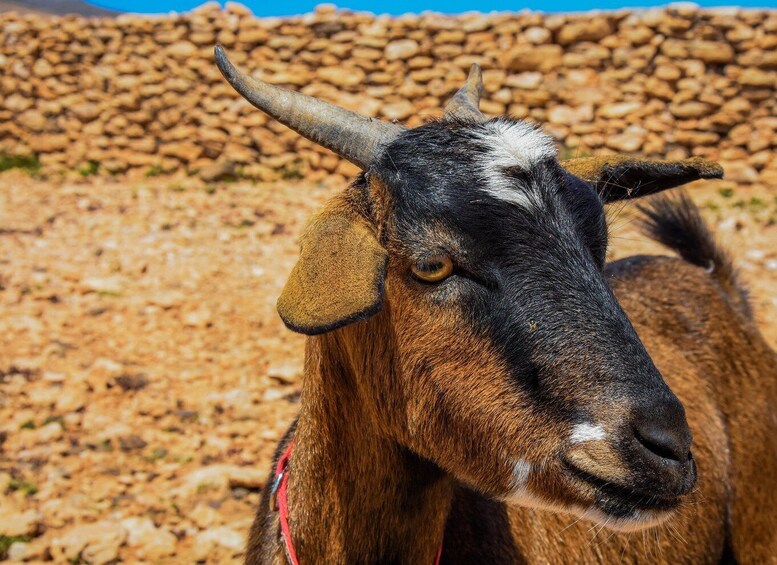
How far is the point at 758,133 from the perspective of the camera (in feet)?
40.1

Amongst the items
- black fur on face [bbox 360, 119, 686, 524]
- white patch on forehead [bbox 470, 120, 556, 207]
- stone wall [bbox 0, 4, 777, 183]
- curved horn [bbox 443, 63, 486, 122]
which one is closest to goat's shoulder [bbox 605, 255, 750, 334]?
curved horn [bbox 443, 63, 486, 122]

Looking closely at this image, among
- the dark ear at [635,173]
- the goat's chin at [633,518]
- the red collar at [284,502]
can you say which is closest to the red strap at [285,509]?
the red collar at [284,502]

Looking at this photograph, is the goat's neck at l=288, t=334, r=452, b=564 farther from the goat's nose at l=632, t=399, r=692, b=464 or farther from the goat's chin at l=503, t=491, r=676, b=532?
the goat's nose at l=632, t=399, r=692, b=464

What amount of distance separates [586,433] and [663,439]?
0.18 m

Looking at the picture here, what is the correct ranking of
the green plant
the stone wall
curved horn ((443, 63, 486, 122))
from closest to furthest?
1. curved horn ((443, 63, 486, 122))
2. the green plant
3. the stone wall

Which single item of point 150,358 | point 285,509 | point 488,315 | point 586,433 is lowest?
point 150,358

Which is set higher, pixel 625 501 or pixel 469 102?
pixel 469 102

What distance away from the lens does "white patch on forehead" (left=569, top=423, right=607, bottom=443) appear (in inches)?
78.7

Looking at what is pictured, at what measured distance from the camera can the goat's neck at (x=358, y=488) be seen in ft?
8.25

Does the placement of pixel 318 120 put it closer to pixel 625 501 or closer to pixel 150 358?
pixel 625 501

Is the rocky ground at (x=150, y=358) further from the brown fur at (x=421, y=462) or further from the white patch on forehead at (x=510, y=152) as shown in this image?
the brown fur at (x=421, y=462)

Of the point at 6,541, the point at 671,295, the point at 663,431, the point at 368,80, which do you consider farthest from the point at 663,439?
the point at 368,80

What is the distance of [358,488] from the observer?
2527 millimetres

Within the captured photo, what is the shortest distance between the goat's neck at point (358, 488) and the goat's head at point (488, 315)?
0.32ft
